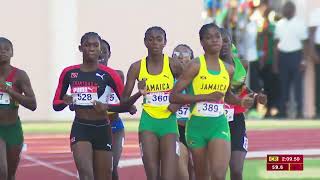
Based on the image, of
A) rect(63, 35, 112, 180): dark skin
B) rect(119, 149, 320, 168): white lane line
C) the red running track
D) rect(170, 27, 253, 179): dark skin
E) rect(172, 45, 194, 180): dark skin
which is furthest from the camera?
rect(119, 149, 320, 168): white lane line

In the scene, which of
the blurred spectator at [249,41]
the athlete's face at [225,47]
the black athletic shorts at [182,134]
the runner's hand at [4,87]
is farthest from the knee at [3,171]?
the blurred spectator at [249,41]

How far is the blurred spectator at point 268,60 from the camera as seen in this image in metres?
22.6

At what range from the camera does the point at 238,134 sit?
10883 mm

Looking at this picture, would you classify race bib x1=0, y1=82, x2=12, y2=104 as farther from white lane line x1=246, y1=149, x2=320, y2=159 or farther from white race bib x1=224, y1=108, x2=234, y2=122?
white lane line x1=246, y1=149, x2=320, y2=159

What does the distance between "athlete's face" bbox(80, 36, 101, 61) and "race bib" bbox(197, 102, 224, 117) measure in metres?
1.30

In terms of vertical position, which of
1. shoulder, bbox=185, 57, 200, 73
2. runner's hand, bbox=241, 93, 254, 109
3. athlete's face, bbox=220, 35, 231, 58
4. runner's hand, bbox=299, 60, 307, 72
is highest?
athlete's face, bbox=220, 35, 231, 58

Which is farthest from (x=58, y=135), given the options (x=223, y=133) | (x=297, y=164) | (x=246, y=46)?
(x=223, y=133)

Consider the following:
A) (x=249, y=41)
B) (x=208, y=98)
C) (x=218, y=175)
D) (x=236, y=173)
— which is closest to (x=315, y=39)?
(x=249, y=41)

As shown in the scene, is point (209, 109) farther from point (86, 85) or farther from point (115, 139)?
point (115, 139)

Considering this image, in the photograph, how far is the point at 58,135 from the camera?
819 inches

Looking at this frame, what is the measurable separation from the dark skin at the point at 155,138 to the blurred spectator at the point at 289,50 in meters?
11.7

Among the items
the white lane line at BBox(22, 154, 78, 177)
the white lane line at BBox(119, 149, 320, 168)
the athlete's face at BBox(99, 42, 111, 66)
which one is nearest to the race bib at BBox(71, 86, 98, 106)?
the athlete's face at BBox(99, 42, 111, 66)

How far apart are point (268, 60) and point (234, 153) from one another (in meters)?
12.3

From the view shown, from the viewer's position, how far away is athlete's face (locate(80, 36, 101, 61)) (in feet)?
34.2
